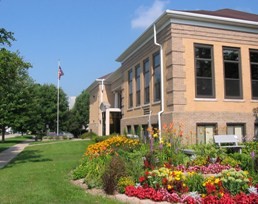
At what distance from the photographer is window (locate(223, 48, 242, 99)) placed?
54.2 ft

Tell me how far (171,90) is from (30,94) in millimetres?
25323

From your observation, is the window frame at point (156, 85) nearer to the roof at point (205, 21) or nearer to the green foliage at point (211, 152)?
the roof at point (205, 21)

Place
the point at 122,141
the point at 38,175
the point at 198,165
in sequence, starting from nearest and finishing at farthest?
the point at 198,165 < the point at 38,175 < the point at 122,141

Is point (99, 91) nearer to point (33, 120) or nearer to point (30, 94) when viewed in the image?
point (30, 94)

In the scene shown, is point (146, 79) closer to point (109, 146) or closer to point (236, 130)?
point (236, 130)

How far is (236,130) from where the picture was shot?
16.2m

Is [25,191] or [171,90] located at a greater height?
[171,90]

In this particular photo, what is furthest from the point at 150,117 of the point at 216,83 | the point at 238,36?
the point at 238,36

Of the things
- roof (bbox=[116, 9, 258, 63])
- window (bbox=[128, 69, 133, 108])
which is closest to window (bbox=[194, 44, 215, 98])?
roof (bbox=[116, 9, 258, 63])

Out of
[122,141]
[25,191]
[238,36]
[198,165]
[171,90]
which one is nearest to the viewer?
[25,191]

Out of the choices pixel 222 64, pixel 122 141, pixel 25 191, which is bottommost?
pixel 25 191

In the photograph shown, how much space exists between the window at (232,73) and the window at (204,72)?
0.84 meters

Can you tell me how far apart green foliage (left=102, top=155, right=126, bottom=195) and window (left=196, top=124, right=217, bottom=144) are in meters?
7.99

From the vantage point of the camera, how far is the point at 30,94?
3722 cm
